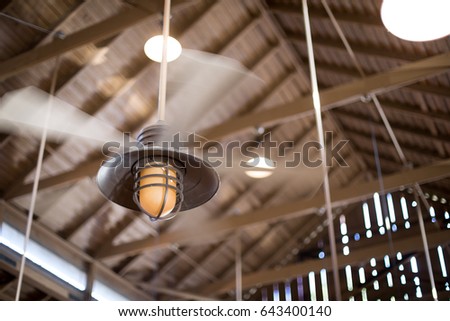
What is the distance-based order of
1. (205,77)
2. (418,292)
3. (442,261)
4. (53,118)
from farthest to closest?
(418,292), (442,261), (205,77), (53,118)

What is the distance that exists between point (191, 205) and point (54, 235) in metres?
6.54

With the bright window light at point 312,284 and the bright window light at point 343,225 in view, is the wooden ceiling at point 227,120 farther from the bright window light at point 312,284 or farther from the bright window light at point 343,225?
the bright window light at point 312,284

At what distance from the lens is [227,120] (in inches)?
283

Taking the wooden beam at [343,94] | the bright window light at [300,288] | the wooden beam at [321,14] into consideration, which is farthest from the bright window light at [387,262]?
the wooden beam at [321,14]

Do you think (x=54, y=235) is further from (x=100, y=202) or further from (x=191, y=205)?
(x=191, y=205)

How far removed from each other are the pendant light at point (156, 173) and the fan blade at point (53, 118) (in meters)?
0.74

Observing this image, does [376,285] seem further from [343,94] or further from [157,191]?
[157,191]

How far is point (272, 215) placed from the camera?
8.27 m

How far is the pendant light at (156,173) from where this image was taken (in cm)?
217

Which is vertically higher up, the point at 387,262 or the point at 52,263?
the point at 387,262

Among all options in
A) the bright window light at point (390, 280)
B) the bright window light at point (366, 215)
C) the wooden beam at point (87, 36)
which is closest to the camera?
the wooden beam at point (87, 36)

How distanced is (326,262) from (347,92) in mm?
4407

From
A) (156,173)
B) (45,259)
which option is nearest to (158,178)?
(156,173)
